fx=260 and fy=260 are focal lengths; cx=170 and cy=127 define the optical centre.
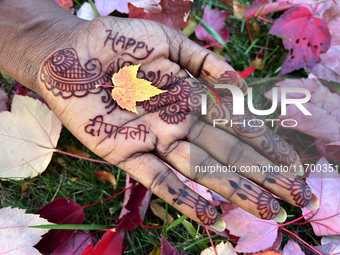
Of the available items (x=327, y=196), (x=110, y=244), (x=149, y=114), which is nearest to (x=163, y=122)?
(x=149, y=114)

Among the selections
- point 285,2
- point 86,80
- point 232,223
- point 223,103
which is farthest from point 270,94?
point 86,80

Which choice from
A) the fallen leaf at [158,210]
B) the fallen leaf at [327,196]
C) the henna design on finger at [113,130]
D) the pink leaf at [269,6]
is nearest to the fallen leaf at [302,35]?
the pink leaf at [269,6]

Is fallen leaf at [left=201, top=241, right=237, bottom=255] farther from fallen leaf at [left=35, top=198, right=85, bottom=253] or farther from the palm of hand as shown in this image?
fallen leaf at [left=35, top=198, right=85, bottom=253]

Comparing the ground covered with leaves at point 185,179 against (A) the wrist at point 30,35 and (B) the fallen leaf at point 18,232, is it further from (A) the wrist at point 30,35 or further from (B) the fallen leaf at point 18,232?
(A) the wrist at point 30,35

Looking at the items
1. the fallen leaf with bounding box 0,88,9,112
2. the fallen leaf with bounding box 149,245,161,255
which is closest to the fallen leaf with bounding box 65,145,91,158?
the fallen leaf with bounding box 0,88,9,112

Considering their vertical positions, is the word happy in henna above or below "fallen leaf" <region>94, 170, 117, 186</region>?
above

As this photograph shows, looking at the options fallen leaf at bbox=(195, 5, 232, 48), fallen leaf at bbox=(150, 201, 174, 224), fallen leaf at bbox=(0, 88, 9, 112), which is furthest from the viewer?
fallen leaf at bbox=(195, 5, 232, 48)

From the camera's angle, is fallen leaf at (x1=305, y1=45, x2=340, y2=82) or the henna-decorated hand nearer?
the henna-decorated hand

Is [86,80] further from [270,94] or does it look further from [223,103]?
[270,94]
